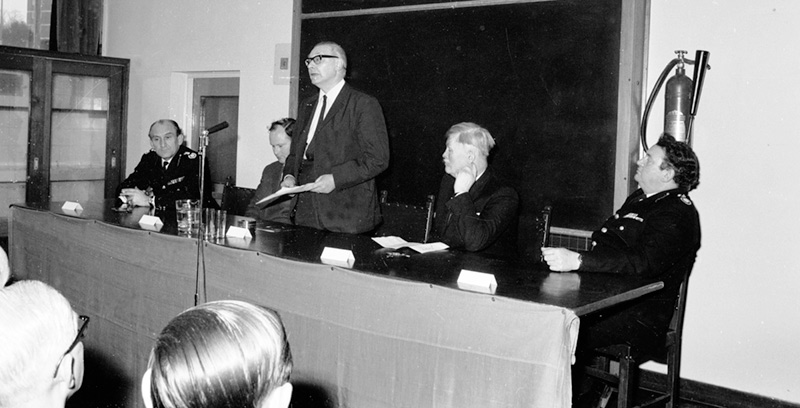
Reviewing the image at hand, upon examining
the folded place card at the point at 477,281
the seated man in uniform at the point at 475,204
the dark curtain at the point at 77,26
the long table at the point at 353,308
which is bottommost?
the long table at the point at 353,308

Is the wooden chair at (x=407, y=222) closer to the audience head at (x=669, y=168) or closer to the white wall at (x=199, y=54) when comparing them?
the audience head at (x=669, y=168)

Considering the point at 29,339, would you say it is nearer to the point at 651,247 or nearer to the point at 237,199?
the point at 651,247

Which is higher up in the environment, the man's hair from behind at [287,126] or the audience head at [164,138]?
the man's hair from behind at [287,126]

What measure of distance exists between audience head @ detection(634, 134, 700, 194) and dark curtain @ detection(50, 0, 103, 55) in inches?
203

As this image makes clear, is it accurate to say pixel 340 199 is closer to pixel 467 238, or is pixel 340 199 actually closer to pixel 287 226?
pixel 287 226

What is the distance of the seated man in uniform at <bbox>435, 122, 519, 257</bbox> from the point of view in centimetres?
331

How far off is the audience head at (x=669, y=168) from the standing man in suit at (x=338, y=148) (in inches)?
47.6

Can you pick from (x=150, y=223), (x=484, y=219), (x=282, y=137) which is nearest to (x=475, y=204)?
(x=484, y=219)

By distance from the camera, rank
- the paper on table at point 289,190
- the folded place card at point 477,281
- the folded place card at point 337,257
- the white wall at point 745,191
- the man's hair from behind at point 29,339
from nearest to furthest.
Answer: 1. the man's hair from behind at point 29,339
2. the folded place card at point 477,281
3. the folded place card at point 337,257
4. the paper on table at point 289,190
5. the white wall at point 745,191

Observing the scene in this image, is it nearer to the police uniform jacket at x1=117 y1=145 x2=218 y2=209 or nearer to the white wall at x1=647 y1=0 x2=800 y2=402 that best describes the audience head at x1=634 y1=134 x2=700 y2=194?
the white wall at x1=647 y1=0 x2=800 y2=402

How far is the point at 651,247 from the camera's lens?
9.36 ft

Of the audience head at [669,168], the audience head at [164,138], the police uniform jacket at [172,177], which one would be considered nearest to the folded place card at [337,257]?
the audience head at [669,168]

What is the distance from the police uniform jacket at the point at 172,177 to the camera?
5.06 meters

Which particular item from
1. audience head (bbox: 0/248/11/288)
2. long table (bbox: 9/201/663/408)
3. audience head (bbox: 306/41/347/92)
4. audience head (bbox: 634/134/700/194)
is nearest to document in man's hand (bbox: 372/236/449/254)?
long table (bbox: 9/201/663/408)
